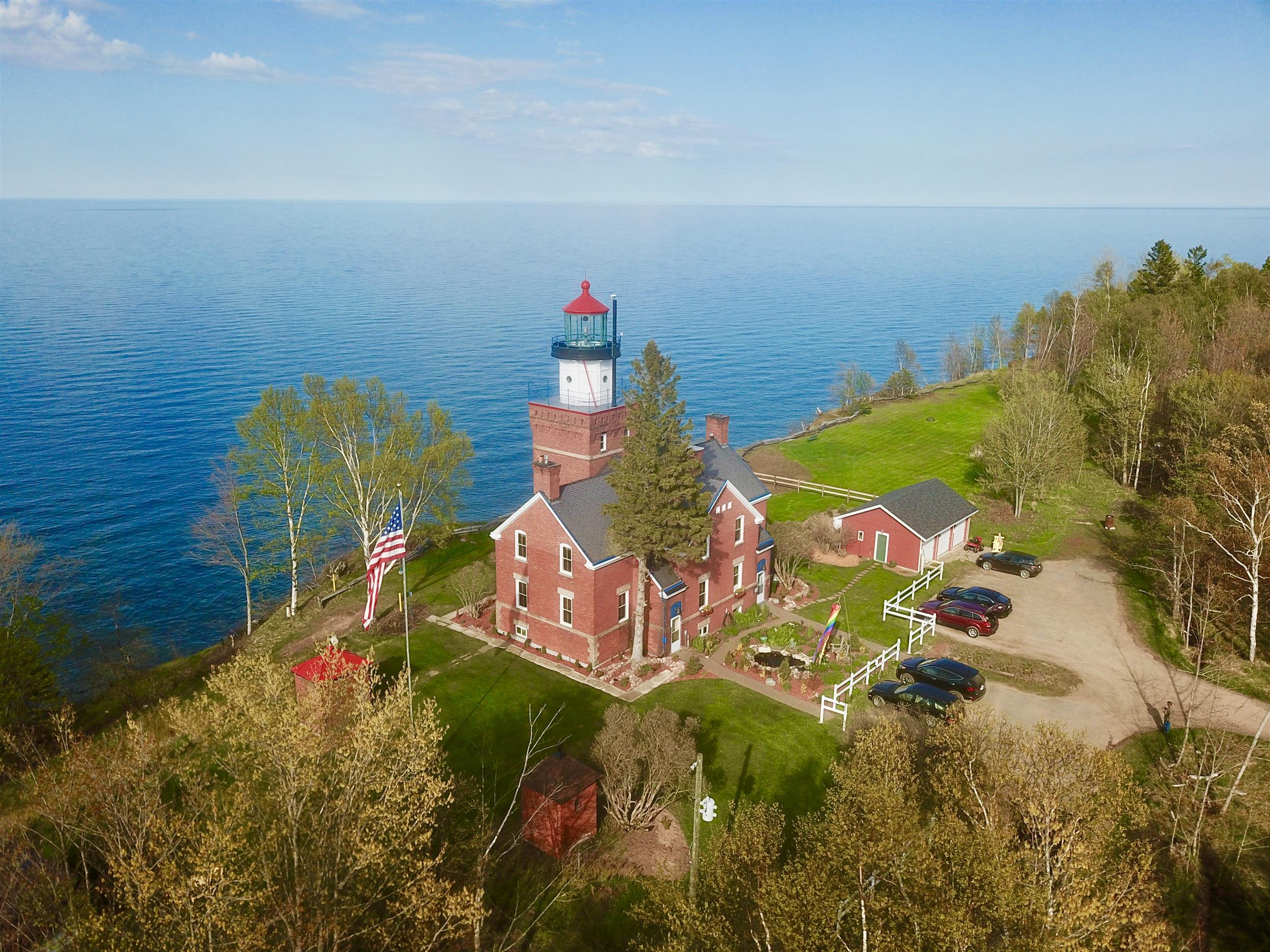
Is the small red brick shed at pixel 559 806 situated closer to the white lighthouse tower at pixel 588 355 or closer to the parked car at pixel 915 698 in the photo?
the parked car at pixel 915 698

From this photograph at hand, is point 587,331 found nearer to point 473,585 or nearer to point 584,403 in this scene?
point 584,403

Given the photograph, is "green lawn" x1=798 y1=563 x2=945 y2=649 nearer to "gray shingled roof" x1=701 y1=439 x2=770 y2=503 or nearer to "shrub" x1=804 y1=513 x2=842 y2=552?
"shrub" x1=804 y1=513 x2=842 y2=552

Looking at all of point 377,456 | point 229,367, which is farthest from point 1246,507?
point 229,367

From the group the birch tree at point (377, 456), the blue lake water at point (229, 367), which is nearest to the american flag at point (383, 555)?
the birch tree at point (377, 456)

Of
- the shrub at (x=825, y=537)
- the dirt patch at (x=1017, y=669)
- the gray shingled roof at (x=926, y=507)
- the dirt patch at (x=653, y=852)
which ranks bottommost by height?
the dirt patch at (x=653, y=852)

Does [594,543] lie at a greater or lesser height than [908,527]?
greater

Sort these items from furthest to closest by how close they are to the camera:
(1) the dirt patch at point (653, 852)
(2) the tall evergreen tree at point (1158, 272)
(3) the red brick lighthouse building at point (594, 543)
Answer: (2) the tall evergreen tree at point (1158, 272) < (3) the red brick lighthouse building at point (594, 543) < (1) the dirt patch at point (653, 852)

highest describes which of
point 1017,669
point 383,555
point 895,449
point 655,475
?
point 655,475

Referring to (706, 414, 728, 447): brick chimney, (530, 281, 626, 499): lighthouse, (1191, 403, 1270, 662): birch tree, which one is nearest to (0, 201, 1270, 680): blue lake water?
(530, 281, 626, 499): lighthouse

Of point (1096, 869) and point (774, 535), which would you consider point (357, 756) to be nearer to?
point (1096, 869)
